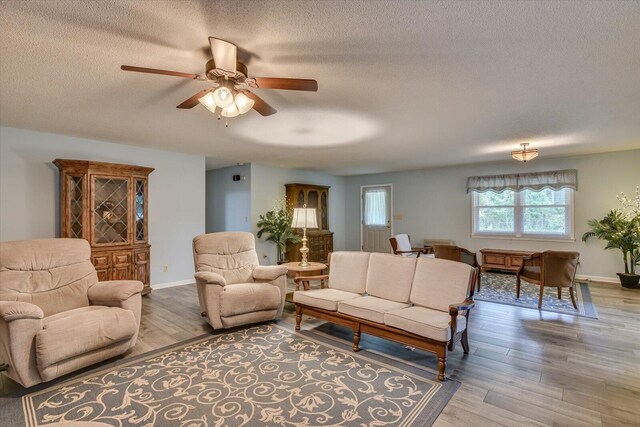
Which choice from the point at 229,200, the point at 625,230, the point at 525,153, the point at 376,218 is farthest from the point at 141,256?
the point at 625,230

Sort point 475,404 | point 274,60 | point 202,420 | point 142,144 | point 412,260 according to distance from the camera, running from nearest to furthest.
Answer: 1. point 202,420
2. point 475,404
3. point 274,60
4. point 412,260
5. point 142,144

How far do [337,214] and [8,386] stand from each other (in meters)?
7.75

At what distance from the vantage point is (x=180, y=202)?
5859mm

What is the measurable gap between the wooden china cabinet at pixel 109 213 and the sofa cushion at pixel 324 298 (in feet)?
9.68

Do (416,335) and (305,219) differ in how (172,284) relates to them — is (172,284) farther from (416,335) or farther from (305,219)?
(416,335)

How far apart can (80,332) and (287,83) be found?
8.33 feet

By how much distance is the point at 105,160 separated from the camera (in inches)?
197

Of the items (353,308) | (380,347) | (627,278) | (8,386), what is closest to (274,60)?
(353,308)

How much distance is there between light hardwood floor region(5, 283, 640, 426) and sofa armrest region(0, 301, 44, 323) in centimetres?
95

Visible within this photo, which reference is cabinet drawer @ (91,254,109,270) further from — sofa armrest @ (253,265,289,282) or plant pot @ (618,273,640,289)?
plant pot @ (618,273,640,289)

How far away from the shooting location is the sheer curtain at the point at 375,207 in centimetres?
890

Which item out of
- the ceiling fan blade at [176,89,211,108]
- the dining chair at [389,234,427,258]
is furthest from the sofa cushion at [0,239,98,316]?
the dining chair at [389,234,427,258]

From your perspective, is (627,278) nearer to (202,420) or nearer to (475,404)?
(475,404)

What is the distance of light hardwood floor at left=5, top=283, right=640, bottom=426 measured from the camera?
209 cm
